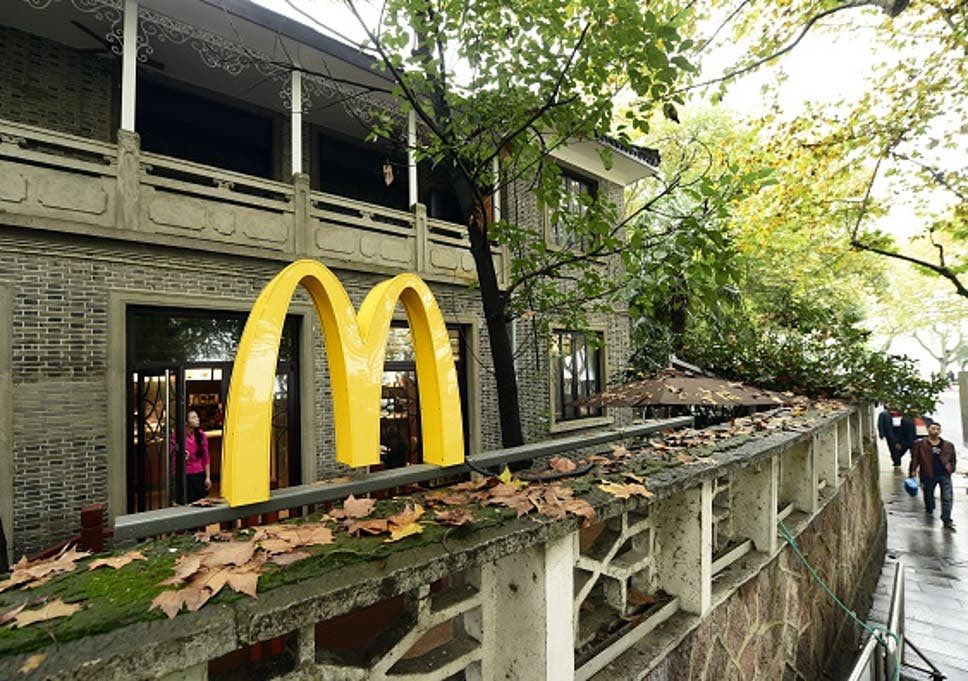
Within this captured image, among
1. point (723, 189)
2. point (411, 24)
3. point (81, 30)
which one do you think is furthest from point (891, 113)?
point (81, 30)

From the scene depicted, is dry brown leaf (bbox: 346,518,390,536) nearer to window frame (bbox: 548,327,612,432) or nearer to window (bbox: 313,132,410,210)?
window (bbox: 313,132,410,210)

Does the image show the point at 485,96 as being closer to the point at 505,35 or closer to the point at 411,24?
the point at 505,35

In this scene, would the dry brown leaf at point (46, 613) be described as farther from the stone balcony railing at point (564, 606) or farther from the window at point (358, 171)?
the window at point (358, 171)

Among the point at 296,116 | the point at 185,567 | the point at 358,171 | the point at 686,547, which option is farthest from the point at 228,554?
the point at 358,171

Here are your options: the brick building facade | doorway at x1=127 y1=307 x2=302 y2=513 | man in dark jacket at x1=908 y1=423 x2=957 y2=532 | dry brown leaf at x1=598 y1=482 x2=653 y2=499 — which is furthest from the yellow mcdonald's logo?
man in dark jacket at x1=908 y1=423 x2=957 y2=532

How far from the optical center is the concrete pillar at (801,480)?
4.73 metres

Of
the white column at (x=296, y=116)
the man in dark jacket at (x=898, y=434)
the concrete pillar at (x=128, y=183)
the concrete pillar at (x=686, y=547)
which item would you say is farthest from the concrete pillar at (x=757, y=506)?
the man in dark jacket at (x=898, y=434)

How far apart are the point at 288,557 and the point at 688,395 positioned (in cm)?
638

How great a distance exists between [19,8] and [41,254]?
3.28 m

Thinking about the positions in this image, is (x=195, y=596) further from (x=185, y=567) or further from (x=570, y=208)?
(x=570, y=208)

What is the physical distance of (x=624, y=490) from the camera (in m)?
2.16

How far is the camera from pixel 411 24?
3.80 metres

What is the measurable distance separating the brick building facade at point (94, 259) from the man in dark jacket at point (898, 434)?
50.6ft

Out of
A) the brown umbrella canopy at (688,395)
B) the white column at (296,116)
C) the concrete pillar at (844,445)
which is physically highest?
the white column at (296,116)
